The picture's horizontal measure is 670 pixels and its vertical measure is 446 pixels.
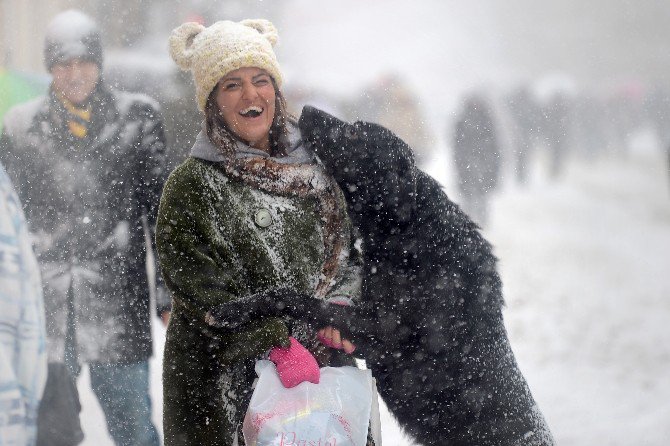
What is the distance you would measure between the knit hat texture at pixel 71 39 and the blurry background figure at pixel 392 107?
2.71 ft

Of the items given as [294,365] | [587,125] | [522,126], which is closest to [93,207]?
[294,365]

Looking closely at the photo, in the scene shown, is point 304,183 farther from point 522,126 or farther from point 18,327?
point 18,327

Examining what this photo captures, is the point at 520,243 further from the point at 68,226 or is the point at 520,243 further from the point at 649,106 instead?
the point at 68,226

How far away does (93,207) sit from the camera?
2.31m

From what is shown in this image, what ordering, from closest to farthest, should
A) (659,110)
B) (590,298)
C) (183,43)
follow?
(183,43), (659,110), (590,298)

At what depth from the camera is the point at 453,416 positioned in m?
1.74

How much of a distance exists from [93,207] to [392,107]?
1.00 metres

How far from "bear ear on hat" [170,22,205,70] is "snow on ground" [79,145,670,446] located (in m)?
1.01

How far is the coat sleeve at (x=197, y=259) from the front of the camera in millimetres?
1600

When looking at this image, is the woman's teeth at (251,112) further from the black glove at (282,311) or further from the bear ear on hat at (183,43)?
the black glove at (282,311)

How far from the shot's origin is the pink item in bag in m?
1.51

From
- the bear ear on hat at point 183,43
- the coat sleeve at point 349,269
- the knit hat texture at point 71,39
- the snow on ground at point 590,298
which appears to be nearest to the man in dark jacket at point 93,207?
the knit hat texture at point 71,39

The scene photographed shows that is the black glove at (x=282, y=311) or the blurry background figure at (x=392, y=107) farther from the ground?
the blurry background figure at (x=392, y=107)

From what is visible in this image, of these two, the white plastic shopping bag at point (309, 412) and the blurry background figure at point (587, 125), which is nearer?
the white plastic shopping bag at point (309, 412)
